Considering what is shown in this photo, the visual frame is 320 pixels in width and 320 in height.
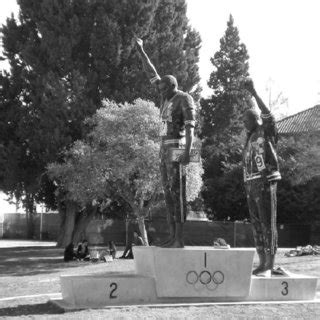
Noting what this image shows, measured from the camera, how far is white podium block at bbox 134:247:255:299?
9570 millimetres

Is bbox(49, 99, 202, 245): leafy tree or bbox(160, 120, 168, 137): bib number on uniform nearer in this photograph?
bbox(160, 120, 168, 137): bib number on uniform

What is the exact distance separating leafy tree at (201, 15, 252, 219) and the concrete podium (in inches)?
1295

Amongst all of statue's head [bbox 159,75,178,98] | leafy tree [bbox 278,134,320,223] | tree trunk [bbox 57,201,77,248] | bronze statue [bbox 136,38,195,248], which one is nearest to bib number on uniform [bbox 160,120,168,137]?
bronze statue [bbox 136,38,195,248]

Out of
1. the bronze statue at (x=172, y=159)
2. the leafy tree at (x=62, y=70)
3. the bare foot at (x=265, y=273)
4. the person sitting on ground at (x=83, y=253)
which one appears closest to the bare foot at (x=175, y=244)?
the bronze statue at (x=172, y=159)

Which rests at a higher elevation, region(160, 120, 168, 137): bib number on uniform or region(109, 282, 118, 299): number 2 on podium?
region(160, 120, 168, 137): bib number on uniform

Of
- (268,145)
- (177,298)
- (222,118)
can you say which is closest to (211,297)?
(177,298)

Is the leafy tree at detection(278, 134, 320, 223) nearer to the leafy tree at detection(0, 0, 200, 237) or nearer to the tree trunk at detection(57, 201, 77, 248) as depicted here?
the leafy tree at detection(0, 0, 200, 237)

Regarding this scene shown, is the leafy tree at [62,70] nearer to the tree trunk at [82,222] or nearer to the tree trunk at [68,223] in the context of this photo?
the tree trunk at [68,223]

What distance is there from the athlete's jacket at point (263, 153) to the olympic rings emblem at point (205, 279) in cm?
197

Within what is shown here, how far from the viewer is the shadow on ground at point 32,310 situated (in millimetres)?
9035

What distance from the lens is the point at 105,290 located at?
933 cm

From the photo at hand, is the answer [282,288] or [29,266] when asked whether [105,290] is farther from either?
[29,266]

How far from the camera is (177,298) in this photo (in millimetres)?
9672

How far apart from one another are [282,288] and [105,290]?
289 centimetres
